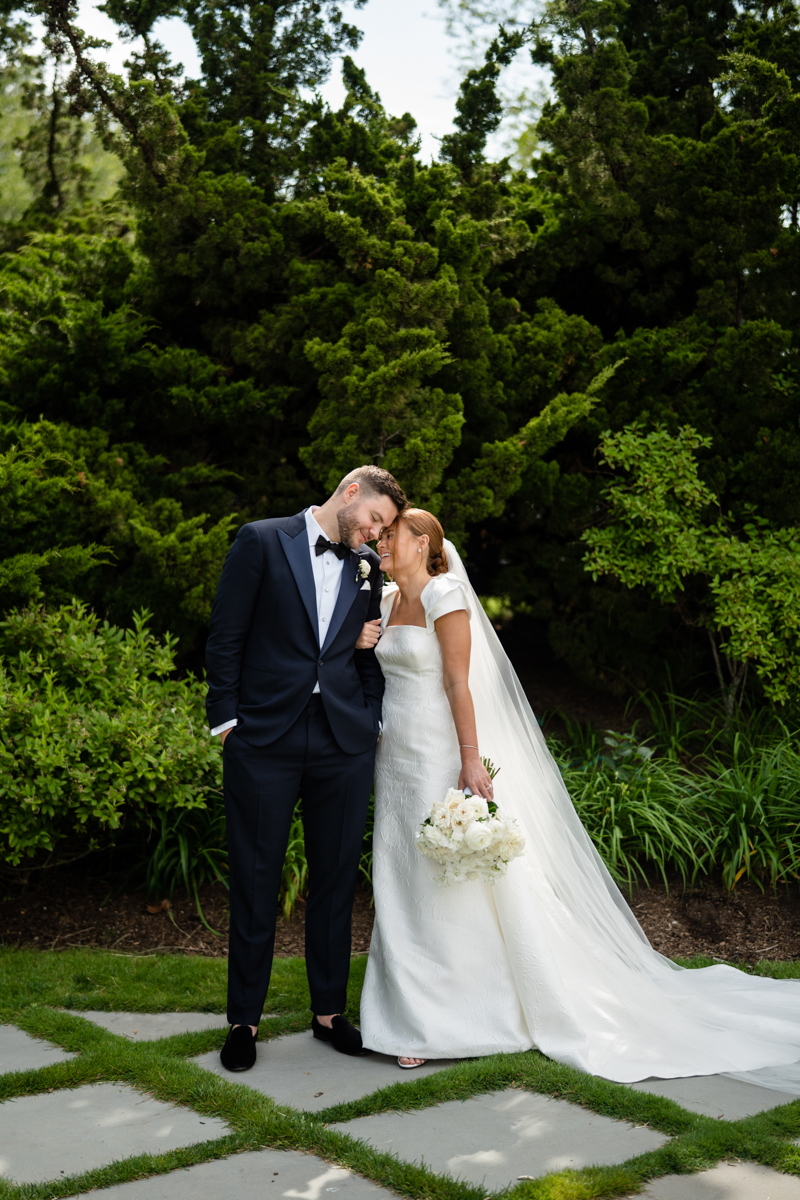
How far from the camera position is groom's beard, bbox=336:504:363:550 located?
342 cm

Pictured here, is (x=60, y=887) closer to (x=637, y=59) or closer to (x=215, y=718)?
(x=215, y=718)

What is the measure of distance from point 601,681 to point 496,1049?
12.8 ft

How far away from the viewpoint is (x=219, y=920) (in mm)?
4758

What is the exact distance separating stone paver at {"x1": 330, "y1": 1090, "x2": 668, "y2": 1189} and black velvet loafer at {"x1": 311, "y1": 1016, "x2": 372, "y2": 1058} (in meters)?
0.51

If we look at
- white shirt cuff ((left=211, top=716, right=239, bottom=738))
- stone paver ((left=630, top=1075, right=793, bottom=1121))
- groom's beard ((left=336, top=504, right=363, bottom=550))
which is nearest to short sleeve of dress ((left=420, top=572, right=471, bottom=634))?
groom's beard ((left=336, top=504, right=363, bottom=550))

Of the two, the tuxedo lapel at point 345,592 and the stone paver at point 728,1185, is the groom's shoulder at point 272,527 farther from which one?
the stone paver at point 728,1185

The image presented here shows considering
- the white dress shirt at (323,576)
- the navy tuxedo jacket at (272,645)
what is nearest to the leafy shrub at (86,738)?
the white dress shirt at (323,576)

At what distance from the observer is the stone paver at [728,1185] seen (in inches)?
92.1

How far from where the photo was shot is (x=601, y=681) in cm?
689

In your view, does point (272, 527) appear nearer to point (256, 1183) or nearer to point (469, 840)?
point (469, 840)

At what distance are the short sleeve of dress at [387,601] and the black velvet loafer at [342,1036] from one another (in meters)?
1.46

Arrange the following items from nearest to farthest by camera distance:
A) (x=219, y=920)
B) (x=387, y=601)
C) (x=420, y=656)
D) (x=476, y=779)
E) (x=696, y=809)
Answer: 1. (x=476, y=779)
2. (x=420, y=656)
3. (x=387, y=601)
4. (x=219, y=920)
5. (x=696, y=809)

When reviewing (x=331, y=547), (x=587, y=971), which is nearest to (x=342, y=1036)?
(x=587, y=971)

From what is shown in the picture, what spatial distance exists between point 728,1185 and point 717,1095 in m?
0.59
